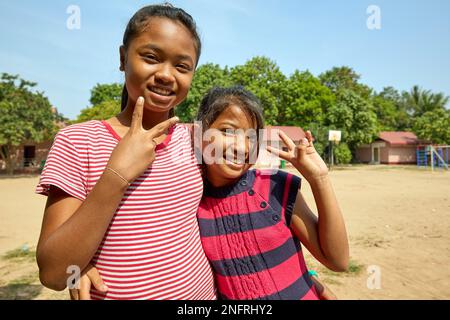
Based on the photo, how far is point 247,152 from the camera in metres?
1.51

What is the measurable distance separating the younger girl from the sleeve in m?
0.60

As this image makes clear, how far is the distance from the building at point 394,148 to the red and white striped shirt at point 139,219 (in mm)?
36319

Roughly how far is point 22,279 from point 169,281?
4069 mm

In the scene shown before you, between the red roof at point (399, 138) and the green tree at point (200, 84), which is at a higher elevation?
the green tree at point (200, 84)

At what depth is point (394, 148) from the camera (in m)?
33.1

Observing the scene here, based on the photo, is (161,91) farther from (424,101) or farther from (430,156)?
(424,101)

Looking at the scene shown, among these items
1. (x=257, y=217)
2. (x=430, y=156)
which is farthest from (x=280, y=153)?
(x=430, y=156)

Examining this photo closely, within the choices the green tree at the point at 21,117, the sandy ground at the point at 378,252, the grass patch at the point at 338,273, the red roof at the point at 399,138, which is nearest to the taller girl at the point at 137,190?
the sandy ground at the point at 378,252

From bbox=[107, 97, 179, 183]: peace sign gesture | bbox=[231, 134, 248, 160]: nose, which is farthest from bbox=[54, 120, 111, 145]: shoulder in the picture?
bbox=[231, 134, 248, 160]: nose

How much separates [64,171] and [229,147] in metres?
0.74

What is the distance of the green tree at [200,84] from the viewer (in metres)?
25.5

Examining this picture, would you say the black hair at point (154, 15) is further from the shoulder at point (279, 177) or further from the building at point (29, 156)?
the building at point (29, 156)

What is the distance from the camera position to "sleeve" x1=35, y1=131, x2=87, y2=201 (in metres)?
0.99
